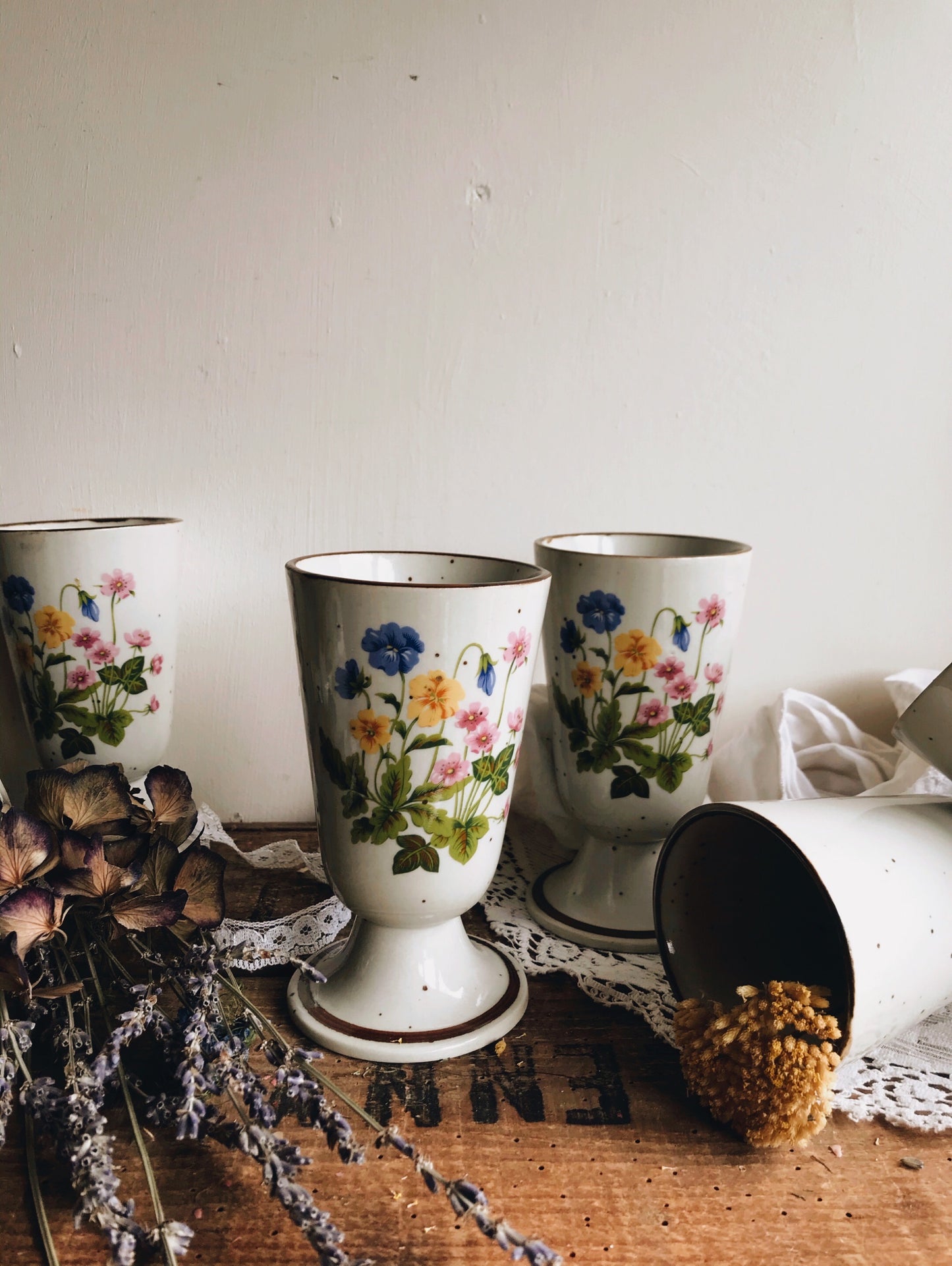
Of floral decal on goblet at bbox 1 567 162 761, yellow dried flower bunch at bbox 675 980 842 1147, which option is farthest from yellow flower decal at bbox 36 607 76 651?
yellow dried flower bunch at bbox 675 980 842 1147

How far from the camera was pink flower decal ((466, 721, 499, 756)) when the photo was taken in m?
0.47

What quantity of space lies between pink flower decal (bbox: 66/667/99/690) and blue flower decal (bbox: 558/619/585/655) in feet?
1.00

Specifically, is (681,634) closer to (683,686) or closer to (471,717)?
(683,686)

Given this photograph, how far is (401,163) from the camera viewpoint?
68 centimetres

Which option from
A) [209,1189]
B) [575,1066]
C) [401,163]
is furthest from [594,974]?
[401,163]

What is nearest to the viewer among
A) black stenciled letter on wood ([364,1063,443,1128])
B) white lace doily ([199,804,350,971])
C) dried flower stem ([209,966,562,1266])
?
dried flower stem ([209,966,562,1266])

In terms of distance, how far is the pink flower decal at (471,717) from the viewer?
0.47 m

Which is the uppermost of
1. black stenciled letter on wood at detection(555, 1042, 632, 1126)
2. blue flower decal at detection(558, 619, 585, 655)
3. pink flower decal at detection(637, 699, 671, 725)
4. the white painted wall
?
the white painted wall

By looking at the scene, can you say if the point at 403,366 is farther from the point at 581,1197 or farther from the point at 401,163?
the point at 581,1197

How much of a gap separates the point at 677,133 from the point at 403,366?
256 mm

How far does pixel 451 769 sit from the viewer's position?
47cm

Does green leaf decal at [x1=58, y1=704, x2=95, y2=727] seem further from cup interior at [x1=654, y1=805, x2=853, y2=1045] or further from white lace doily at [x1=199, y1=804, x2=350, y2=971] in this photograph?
cup interior at [x1=654, y1=805, x2=853, y2=1045]

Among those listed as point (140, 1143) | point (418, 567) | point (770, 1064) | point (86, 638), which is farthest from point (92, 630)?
point (770, 1064)

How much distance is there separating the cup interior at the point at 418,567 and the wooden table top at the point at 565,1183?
0.25 metres
